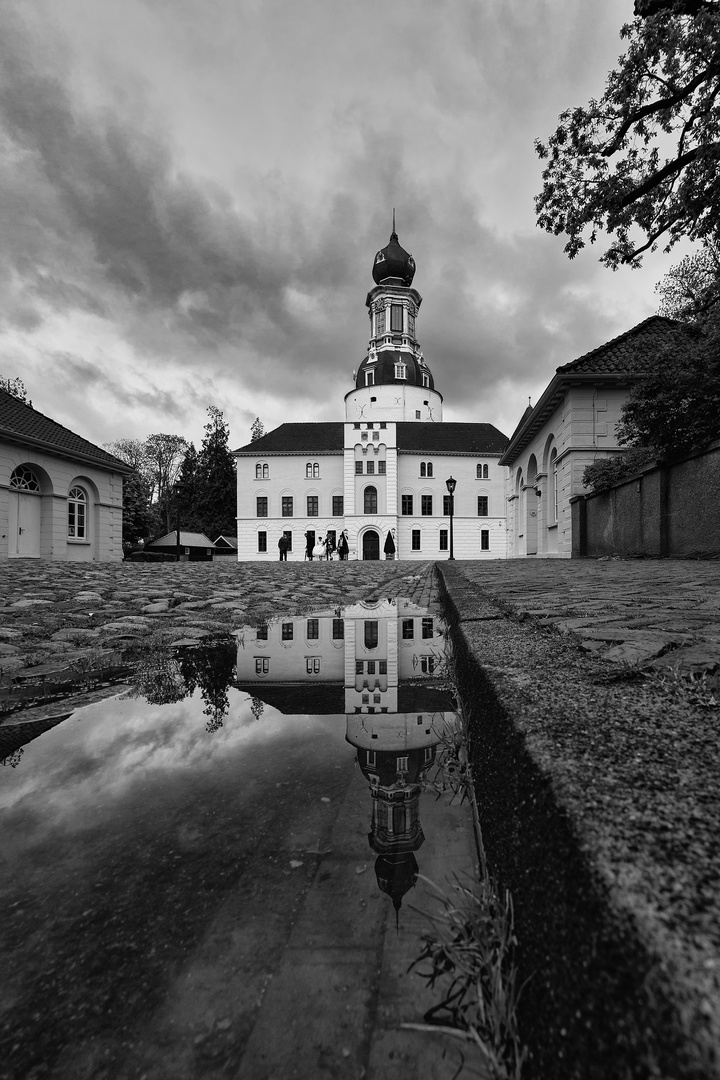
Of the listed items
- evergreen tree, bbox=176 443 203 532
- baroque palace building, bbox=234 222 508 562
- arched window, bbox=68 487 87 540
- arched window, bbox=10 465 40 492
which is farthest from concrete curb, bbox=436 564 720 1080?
evergreen tree, bbox=176 443 203 532

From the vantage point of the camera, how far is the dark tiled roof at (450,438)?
48.3 m

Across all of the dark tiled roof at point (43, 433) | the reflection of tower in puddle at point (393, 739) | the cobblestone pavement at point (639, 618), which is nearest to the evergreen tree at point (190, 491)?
the dark tiled roof at point (43, 433)

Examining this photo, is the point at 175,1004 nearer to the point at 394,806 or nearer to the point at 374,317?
the point at 394,806

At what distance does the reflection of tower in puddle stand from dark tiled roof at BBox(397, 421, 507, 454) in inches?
1806

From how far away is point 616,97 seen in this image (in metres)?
10.0

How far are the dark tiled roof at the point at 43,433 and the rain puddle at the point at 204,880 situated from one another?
72.3 feet

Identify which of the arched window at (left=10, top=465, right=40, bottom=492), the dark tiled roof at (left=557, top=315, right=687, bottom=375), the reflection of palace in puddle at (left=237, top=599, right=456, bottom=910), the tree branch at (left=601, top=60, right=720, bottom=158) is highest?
the tree branch at (left=601, top=60, right=720, bottom=158)

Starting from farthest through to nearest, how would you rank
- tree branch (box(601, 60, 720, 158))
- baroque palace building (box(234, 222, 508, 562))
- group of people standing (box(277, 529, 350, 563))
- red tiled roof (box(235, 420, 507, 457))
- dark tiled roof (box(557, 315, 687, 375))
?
1. red tiled roof (box(235, 420, 507, 457))
2. baroque palace building (box(234, 222, 508, 562))
3. group of people standing (box(277, 529, 350, 563))
4. dark tiled roof (box(557, 315, 687, 375))
5. tree branch (box(601, 60, 720, 158))

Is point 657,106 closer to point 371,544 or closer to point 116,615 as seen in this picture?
point 116,615

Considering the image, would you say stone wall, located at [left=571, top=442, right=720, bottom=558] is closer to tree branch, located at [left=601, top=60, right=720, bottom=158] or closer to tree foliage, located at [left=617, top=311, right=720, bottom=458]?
tree foliage, located at [left=617, top=311, right=720, bottom=458]

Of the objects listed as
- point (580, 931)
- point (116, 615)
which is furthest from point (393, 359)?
point (580, 931)

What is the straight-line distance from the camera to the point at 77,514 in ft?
79.8

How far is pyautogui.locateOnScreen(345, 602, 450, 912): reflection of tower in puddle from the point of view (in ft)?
3.55

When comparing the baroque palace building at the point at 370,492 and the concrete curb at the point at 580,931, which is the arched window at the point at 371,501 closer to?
the baroque palace building at the point at 370,492
